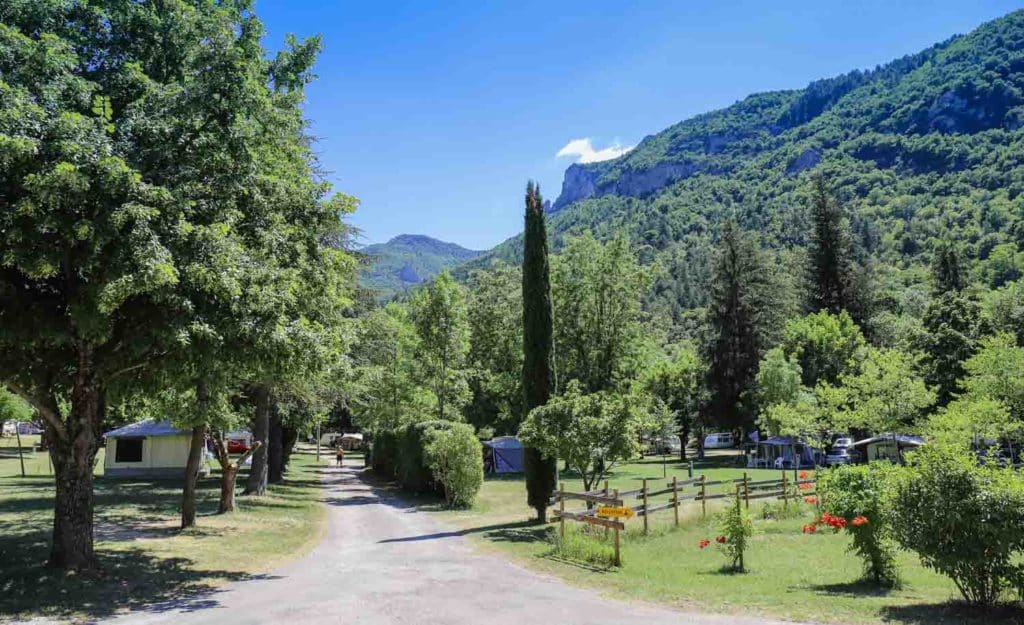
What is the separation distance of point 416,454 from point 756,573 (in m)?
16.7

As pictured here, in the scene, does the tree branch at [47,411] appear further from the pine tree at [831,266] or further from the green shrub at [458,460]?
the pine tree at [831,266]

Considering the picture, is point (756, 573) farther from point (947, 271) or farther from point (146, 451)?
point (947, 271)

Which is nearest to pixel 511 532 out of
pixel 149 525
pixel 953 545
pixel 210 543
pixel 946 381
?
pixel 210 543

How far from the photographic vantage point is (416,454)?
84.8 ft

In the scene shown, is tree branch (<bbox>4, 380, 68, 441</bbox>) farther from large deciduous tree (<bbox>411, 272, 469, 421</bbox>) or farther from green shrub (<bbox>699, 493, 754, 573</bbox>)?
large deciduous tree (<bbox>411, 272, 469, 421</bbox>)

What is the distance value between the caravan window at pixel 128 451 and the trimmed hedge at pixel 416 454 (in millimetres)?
11745

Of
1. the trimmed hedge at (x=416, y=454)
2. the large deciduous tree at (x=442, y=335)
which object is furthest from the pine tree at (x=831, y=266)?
the trimmed hedge at (x=416, y=454)

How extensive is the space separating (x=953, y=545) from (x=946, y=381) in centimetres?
3676

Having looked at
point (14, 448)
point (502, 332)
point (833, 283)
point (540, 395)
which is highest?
point (833, 283)

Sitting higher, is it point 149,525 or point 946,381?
point 946,381

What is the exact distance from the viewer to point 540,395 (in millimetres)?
19812

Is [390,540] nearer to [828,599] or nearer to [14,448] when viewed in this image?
[828,599]

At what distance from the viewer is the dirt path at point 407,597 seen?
809cm

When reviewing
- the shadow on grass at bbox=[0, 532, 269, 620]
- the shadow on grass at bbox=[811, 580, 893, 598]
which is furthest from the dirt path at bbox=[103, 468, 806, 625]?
the shadow on grass at bbox=[811, 580, 893, 598]
